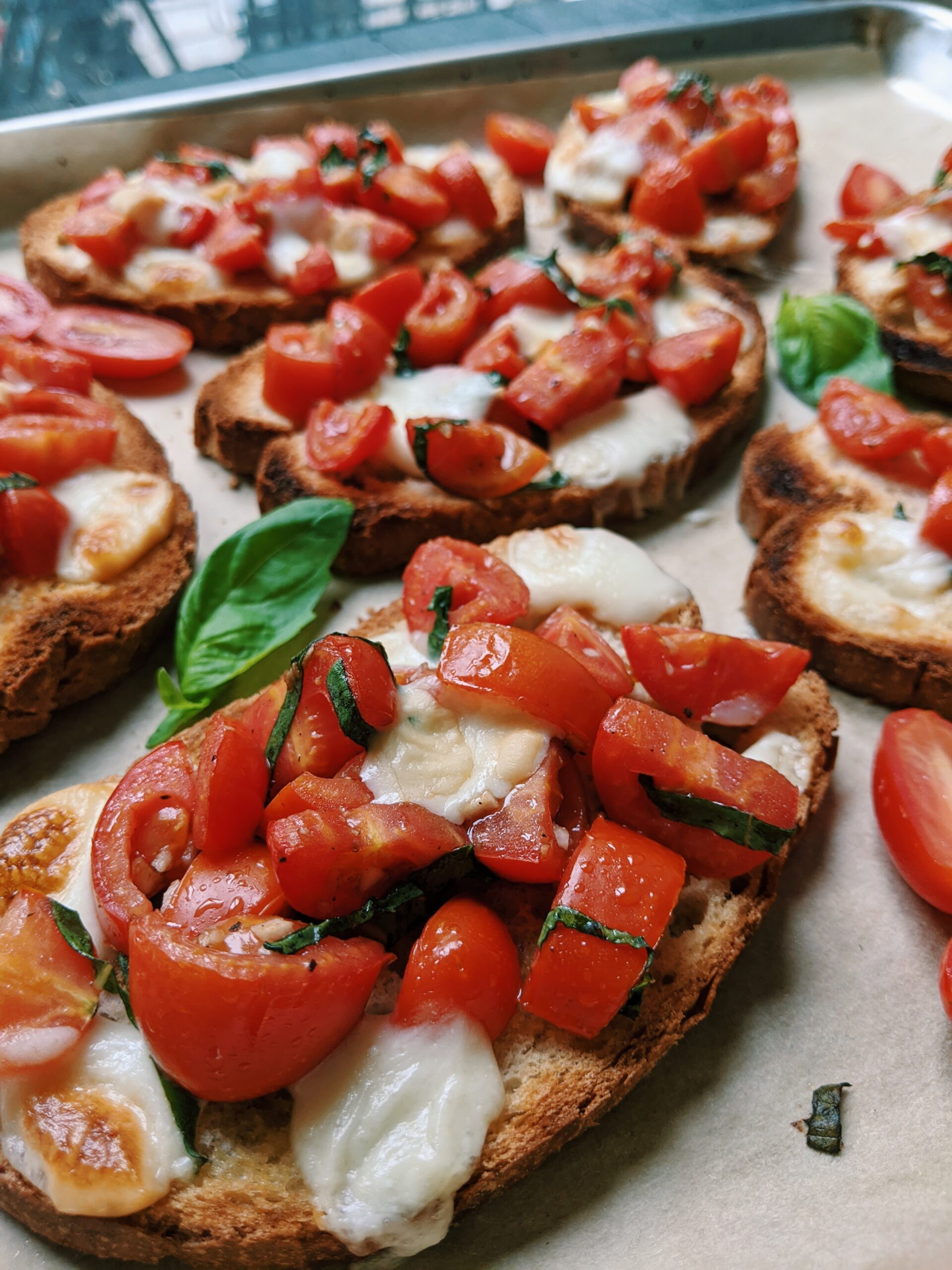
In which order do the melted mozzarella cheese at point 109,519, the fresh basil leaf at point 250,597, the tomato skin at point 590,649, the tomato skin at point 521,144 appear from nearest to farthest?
the tomato skin at point 590,649 < the fresh basil leaf at point 250,597 < the melted mozzarella cheese at point 109,519 < the tomato skin at point 521,144

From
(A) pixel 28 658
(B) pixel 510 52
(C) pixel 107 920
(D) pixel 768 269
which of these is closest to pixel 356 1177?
(C) pixel 107 920

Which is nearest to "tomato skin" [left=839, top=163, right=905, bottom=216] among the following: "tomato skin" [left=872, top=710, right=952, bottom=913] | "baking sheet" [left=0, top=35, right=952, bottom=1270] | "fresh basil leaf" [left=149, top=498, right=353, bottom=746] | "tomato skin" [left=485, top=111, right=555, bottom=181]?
"tomato skin" [left=485, top=111, right=555, bottom=181]

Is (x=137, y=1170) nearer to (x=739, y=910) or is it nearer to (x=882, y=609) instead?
(x=739, y=910)

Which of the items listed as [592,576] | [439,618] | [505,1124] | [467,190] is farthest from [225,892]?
[467,190]

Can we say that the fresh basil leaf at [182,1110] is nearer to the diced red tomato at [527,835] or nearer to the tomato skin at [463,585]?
the diced red tomato at [527,835]

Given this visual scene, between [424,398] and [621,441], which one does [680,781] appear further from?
[424,398]

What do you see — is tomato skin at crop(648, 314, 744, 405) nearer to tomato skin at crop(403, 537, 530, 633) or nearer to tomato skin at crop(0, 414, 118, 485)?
tomato skin at crop(403, 537, 530, 633)

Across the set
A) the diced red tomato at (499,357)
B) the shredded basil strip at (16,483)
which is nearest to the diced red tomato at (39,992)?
the shredded basil strip at (16,483)
